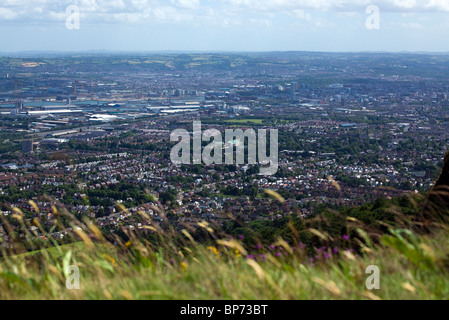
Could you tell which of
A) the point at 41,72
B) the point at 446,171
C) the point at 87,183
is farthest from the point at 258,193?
the point at 41,72

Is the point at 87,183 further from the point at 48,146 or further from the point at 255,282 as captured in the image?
the point at 255,282

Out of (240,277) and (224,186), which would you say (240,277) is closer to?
(240,277)

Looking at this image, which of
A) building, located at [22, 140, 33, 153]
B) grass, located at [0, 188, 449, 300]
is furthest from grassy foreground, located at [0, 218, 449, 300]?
building, located at [22, 140, 33, 153]

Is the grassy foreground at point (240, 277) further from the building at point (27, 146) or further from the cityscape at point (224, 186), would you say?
the building at point (27, 146)

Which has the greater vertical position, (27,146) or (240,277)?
(240,277)

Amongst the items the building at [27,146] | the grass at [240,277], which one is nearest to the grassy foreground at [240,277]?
the grass at [240,277]

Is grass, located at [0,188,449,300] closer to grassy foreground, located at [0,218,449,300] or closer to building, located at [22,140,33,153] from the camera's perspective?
grassy foreground, located at [0,218,449,300]

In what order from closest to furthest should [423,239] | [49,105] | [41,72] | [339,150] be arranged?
[423,239] < [339,150] < [49,105] < [41,72]

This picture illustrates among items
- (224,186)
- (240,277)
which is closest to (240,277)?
(240,277)
